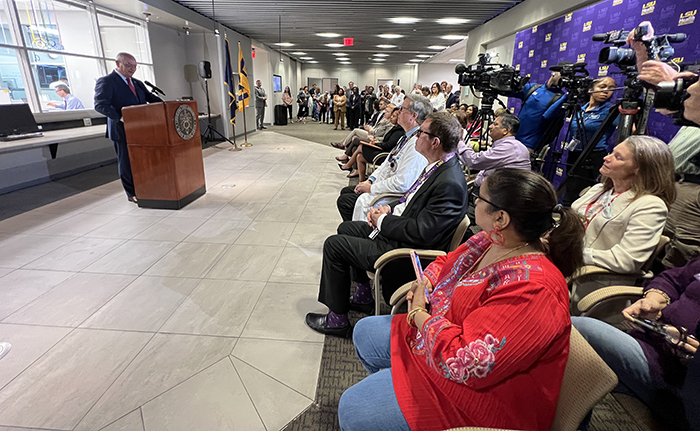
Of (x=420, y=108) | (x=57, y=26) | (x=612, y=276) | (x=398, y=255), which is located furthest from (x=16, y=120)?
(x=612, y=276)

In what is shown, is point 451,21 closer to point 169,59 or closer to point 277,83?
point 169,59

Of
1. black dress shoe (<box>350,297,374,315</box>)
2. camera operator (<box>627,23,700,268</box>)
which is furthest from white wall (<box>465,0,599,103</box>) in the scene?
black dress shoe (<box>350,297,374,315</box>)

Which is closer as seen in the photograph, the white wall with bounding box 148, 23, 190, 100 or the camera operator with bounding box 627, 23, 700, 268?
the camera operator with bounding box 627, 23, 700, 268

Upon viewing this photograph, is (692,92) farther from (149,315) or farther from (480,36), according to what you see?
(480,36)

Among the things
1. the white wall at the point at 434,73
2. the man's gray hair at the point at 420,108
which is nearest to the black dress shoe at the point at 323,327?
the man's gray hair at the point at 420,108

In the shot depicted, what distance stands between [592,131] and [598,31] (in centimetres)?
172

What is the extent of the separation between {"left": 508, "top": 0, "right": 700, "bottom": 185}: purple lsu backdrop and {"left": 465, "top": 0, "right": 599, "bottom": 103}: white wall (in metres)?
0.11

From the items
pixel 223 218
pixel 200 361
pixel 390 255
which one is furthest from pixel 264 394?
pixel 223 218

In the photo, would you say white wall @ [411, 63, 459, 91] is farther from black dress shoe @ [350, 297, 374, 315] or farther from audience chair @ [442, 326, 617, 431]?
audience chair @ [442, 326, 617, 431]

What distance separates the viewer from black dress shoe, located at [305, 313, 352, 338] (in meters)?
2.00

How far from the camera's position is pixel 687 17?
302 centimetres

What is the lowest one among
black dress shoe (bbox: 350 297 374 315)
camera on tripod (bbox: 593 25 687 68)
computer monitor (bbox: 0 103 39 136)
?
black dress shoe (bbox: 350 297 374 315)

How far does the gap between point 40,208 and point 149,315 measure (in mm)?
2906

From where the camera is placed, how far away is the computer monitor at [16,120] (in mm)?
4133
